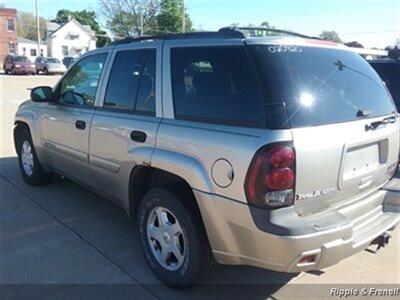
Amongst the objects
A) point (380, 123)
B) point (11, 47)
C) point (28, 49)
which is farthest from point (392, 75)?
point (28, 49)

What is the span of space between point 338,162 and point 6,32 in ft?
202

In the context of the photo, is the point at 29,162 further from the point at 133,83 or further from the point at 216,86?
the point at 216,86

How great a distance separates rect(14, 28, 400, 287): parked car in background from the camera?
2.57 m

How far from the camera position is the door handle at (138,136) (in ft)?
11.0

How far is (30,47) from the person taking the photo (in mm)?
64500

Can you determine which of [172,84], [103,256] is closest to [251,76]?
[172,84]

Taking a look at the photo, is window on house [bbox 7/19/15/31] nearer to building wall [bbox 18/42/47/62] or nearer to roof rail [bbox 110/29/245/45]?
building wall [bbox 18/42/47/62]

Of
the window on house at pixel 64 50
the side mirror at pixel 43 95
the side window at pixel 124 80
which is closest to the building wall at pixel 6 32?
the window on house at pixel 64 50

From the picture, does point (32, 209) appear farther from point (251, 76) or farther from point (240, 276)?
point (251, 76)

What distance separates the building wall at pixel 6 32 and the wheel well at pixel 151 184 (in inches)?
2332

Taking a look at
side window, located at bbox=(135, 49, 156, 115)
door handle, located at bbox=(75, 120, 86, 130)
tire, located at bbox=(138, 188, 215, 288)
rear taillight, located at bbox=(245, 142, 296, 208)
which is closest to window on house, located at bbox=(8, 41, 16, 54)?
door handle, located at bbox=(75, 120, 86, 130)

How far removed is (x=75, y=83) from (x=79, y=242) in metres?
1.76

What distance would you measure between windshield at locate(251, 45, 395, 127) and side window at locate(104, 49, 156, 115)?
1092 millimetres

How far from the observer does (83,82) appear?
4.52 m
